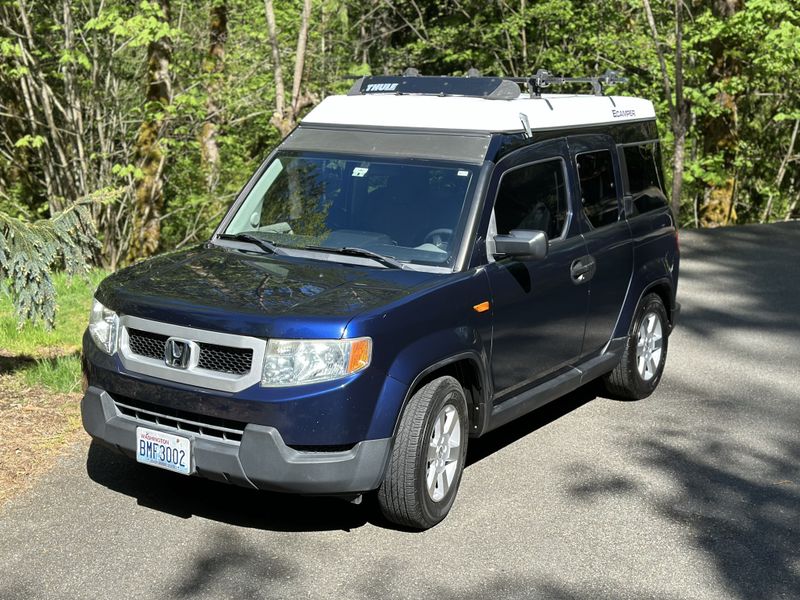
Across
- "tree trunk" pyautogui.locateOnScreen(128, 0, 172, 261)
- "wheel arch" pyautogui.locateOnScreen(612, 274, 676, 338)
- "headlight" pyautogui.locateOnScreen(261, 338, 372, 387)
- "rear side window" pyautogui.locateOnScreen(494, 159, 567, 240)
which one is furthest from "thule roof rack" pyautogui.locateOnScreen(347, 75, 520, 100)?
"tree trunk" pyautogui.locateOnScreen(128, 0, 172, 261)

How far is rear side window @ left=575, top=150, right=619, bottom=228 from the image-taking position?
7039 mm

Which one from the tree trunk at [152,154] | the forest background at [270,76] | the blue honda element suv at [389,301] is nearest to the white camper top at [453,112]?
the blue honda element suv at [389,301]

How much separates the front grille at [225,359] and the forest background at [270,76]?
906 centimetres

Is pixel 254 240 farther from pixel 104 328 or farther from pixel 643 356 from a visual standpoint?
pixel 643 356

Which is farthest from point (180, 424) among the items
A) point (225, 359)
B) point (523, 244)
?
A: point (523, 244)

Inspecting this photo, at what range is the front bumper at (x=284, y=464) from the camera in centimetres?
493

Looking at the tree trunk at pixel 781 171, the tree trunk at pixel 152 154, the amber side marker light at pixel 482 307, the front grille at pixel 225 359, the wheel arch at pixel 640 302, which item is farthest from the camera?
the tree trunk at pixel 781 171

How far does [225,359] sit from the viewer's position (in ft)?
16.6

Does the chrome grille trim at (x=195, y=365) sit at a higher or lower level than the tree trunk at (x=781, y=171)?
higher

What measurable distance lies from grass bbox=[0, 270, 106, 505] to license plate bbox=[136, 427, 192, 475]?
1.09 m

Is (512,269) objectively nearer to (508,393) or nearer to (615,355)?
(508,393)

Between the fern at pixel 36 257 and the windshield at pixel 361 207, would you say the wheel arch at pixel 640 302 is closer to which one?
the windshield at pixel 361 207

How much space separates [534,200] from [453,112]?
725 millimetres

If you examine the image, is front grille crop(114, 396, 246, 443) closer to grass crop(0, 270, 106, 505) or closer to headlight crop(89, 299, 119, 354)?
headlight crop(89, 299, 119, 354)
